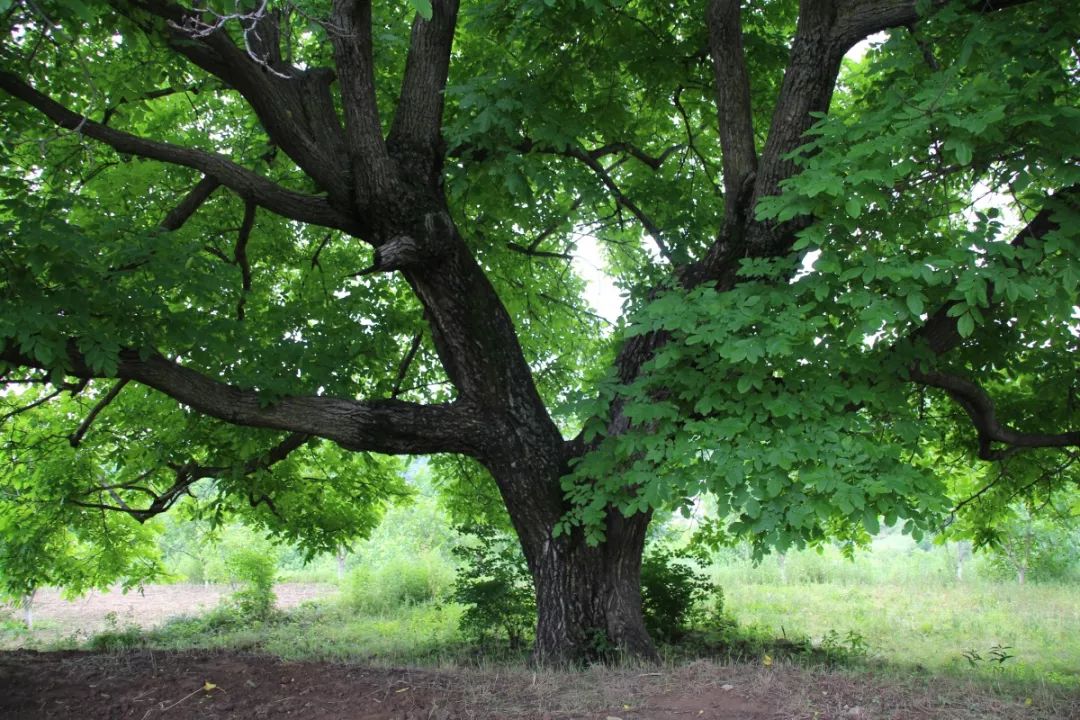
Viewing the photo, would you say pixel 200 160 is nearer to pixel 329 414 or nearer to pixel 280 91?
pixel 280 91

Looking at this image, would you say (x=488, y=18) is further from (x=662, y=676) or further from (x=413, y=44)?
(x=662, y=676)

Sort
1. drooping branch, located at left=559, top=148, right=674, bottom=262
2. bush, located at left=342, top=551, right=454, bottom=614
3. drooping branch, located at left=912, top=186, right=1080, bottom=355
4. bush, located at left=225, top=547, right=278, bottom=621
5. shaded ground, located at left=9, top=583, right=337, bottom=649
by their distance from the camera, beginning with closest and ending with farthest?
drooping branch, located at left=912, top=186, right=1080, bottom=355 → drooping branch, located at left=559, top=148, right=674, bottom=262 → bush, located at left=225, top=547, right=278, bottom=621 → shaded ground, located at left=9, top=583, right=337, bottom=649 → bush, located at left=342, top=551, right=454, bottom=614

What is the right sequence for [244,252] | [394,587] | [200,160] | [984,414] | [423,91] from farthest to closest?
1. [394,587]
2. [244,252]
3. [984,414]
4. [423,91]
5. [200,160]

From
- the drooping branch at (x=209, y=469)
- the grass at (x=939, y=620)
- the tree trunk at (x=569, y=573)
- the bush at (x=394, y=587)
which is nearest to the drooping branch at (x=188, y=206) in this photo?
the drooping branch at (x=209, y=469)

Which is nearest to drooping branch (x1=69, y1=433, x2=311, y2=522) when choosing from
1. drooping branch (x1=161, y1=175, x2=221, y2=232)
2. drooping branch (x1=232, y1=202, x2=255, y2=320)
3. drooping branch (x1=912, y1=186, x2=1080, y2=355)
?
drooping branch (x1=232, y1=202, x2=255, y2=320)

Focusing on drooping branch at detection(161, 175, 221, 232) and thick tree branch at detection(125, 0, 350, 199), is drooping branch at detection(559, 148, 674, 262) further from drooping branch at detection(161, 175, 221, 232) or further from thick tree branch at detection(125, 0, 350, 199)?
drooping branch at detection(161, 175, 221, 232)

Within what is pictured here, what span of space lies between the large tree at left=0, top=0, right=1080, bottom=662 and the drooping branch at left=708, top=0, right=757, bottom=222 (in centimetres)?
2

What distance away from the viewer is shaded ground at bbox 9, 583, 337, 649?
1491 cm

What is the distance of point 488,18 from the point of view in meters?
7.03

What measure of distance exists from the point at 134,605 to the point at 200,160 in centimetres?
1626

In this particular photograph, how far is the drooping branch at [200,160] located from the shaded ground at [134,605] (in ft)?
30.1

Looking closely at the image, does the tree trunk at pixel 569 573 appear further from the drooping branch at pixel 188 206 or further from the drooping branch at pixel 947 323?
the drooping branch at pixel 188 206

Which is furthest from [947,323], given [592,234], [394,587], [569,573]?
[394,587]

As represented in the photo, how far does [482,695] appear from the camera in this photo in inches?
208
